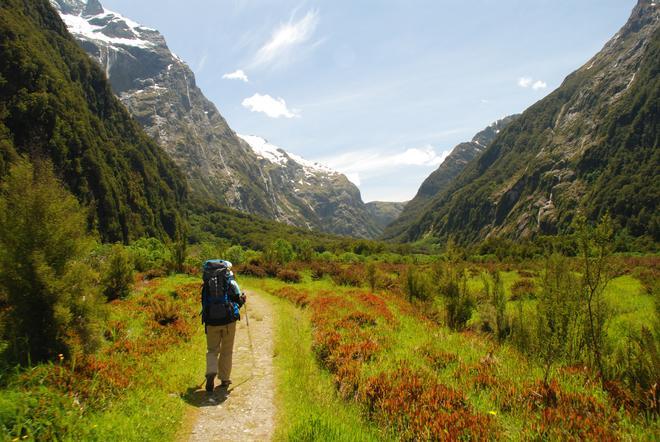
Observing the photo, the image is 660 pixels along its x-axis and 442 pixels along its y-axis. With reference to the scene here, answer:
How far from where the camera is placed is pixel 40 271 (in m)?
6.93

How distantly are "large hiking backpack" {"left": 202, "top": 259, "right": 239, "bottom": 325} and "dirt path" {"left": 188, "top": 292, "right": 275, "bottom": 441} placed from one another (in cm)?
151

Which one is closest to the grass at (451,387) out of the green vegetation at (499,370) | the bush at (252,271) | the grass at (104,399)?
the green vegetation at (499,370)

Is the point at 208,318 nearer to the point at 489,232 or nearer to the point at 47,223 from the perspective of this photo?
the point at 47,223

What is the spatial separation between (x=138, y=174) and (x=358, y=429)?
5376 inches

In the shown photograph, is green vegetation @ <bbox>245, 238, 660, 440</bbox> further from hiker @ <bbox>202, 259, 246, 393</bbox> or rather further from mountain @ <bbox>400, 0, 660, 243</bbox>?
mountain @ <bbox>400, 0, 660, 243</bbox>

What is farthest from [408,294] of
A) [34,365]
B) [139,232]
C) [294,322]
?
[139,232]

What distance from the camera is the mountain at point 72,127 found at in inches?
3007

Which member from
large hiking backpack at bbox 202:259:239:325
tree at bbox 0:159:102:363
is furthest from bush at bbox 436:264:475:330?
tree at bbox 0:159:102:363

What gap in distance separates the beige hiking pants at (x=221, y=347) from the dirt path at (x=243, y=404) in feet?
1.32

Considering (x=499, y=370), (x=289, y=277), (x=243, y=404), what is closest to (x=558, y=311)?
(x=499, y=370)

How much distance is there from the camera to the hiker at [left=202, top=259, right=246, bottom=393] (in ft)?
26.1

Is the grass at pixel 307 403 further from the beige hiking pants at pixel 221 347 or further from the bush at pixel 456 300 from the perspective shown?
the bush at pixel 456 300

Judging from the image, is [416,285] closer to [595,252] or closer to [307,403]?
[595,252]

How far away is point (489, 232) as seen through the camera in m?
198
